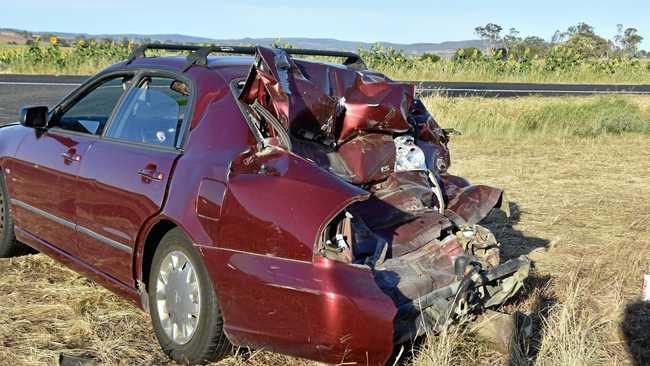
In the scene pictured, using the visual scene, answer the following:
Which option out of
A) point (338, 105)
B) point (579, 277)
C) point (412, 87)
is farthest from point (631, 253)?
point (338, 105)

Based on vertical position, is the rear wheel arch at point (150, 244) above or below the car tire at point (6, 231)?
above

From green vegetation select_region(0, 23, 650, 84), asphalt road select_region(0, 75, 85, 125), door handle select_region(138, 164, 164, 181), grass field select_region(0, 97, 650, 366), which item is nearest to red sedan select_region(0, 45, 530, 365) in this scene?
door handle select_region(138, 164, 164, 181)

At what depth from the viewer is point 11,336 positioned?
14.9ft

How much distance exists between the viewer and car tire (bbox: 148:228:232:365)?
393 centimetres

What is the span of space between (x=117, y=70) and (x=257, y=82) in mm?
1393

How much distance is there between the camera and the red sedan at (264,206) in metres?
3.57

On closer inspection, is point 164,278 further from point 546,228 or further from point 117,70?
point 546,228

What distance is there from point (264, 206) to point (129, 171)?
1.21m

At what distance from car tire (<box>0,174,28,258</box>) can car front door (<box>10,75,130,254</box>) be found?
188mm

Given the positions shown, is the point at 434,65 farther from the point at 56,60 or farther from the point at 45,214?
the point at 45,214

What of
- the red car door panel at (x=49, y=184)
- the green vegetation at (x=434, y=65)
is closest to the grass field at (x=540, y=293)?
the red car door panel at (x=49, y=184)

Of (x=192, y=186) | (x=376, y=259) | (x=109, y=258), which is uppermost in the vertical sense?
(x=192, y=186)

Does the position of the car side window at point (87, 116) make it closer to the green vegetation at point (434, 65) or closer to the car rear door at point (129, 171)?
the car rear door at point (129, 171)

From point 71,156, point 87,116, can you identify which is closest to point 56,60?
point 87,116
